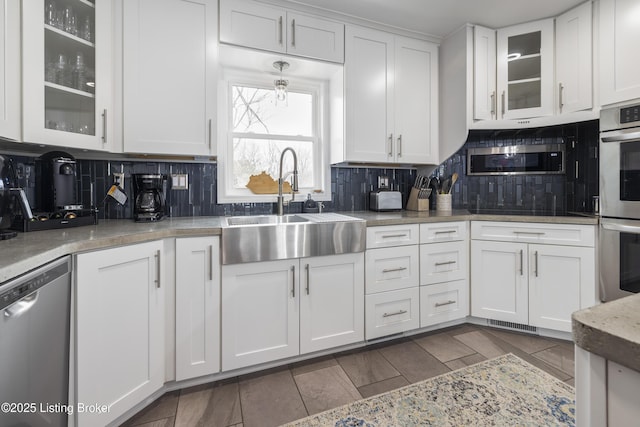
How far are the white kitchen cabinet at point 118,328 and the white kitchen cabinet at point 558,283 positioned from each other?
249 cm

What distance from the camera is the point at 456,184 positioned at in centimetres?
299

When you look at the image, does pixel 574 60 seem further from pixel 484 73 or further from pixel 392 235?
pixel 392 235

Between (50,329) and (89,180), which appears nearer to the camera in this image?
(50,329)

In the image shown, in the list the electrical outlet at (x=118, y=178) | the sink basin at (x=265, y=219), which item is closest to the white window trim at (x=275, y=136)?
the sink basin at (x=265, y=219)

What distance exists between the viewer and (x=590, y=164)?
8.46ft

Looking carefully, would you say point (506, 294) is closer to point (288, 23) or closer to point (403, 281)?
point (403, 281)

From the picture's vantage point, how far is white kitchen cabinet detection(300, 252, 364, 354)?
192 cm

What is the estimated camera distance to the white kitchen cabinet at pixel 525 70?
95.0 inches

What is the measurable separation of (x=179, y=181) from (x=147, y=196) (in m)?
0.32

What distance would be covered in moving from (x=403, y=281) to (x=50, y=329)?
1922 mm

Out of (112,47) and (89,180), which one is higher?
(112,47)

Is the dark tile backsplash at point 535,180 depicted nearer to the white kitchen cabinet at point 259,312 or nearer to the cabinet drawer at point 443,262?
the cabinet drawer at point 443,262

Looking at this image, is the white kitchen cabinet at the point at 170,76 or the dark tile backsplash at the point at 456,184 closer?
the white kitchen cabinet at the point at 170,76

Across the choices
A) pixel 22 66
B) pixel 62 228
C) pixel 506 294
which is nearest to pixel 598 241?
pixel 506 294
